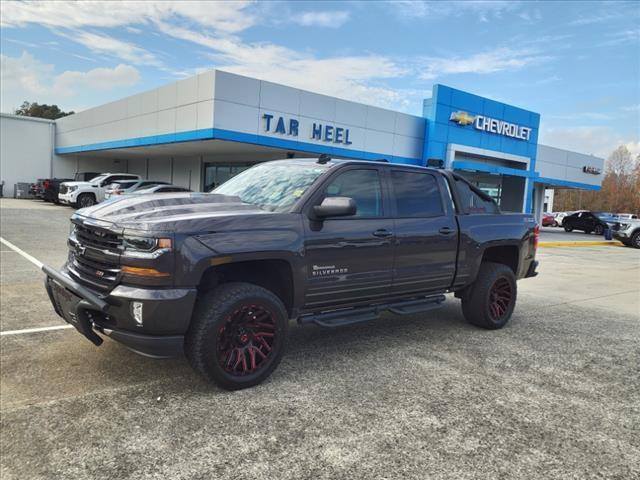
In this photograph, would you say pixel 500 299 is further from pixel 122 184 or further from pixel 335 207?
pixel 122 184

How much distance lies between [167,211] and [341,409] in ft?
6.39

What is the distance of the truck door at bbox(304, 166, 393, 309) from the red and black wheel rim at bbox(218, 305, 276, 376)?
1.61ft

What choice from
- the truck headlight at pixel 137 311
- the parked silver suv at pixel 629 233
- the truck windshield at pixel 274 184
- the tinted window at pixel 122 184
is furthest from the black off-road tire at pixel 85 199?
the parked silver suv at pixel 629 233

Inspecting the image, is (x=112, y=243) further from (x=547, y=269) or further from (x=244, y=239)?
(x=547, y=269)

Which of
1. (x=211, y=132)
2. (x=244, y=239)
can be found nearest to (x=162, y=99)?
(x=211, y=132)

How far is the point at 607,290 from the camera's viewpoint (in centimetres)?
984

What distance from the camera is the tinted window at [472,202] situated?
5801 millimetres

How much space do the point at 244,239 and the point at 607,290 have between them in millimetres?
8776

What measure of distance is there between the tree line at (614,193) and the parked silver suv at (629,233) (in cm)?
5666

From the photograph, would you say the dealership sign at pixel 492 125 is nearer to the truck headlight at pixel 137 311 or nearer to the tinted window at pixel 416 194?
the tinted window at pixel 416 194

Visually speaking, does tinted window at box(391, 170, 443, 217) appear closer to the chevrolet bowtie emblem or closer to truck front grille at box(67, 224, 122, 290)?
truck front grille at box(67, 224, 122, 290)

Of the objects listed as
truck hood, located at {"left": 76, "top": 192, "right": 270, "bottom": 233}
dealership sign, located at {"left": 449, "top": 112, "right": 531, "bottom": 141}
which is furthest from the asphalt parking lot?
dealership sign, located at {"left": 449, "top": 112, "right": 531, "bottom": 141}

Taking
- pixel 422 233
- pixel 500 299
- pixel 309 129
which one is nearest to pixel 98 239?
pixel 422 233

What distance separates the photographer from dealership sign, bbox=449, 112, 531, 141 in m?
27.3
